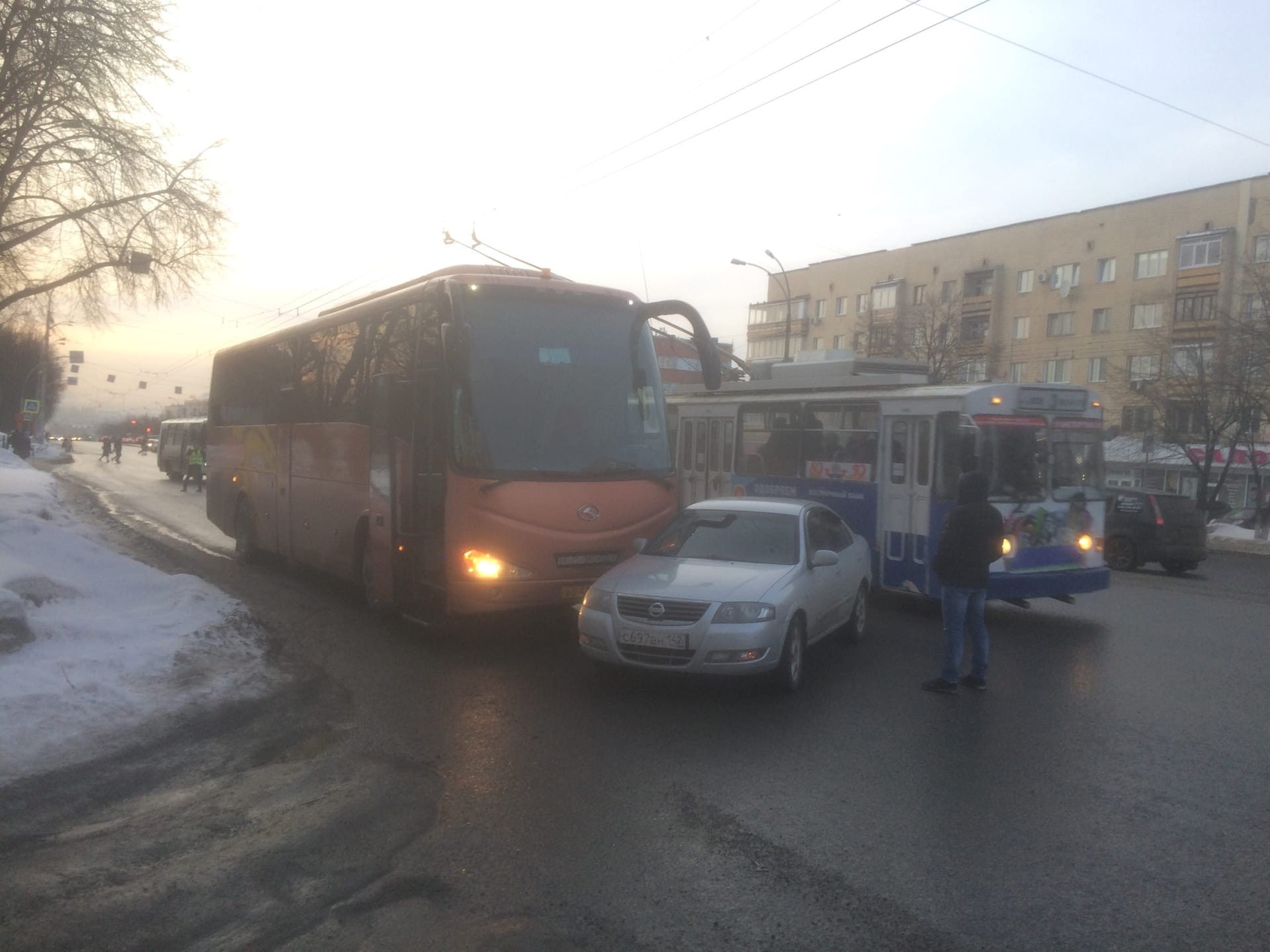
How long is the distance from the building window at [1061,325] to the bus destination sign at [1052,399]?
44.7 metres

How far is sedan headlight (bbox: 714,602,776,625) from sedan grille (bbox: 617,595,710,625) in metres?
0.13

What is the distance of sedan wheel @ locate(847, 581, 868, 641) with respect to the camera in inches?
427

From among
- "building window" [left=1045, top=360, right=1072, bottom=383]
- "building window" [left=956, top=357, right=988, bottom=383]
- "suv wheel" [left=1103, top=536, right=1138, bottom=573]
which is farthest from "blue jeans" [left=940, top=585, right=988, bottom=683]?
"building window" [left=1045, top=360, right=1072, bottom=383]

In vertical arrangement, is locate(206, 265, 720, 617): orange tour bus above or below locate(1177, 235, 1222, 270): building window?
below

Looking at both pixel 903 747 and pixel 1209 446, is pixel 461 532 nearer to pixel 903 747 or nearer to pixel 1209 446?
pixel 903 747

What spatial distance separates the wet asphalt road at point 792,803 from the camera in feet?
14.3

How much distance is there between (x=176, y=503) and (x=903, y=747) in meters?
28.3

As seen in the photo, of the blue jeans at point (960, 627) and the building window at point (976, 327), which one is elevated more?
the building window at point (976, 327)

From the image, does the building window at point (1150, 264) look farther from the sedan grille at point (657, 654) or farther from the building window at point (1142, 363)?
the sedan grille at point (657, 654)

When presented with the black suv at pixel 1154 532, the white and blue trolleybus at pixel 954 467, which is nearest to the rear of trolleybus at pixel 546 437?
the white and blue trolleybus at pixel 954 467

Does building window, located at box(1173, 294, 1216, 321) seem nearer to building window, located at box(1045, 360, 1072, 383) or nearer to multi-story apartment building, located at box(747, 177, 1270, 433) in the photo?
multi-story apartment building, located at box(747, 177, 1270, 433)

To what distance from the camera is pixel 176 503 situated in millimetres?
30875

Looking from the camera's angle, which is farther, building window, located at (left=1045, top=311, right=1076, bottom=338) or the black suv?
building window, located at (left=1045, top=311, right=1076, bottom=338)

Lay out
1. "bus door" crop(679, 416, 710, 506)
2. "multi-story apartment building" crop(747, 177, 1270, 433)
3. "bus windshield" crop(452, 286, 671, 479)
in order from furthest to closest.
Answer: "multi-story apartment building" crop(747, 177, 1270, 433) → "bus door" crop(679, 416, 710, 506) → "bus windshield" crop(452, 286, 671, 479)
